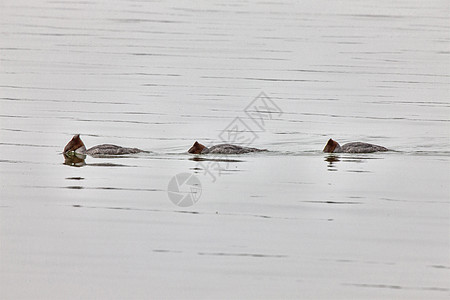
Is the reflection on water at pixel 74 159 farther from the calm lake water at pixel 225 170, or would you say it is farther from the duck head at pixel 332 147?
the duck head at pixel 332 147

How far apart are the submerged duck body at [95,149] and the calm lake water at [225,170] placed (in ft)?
0.70

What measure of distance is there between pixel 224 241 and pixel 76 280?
2.34 metres

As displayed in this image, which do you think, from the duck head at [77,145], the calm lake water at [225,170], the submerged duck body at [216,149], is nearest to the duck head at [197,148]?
the submerged duck body at [216,149]

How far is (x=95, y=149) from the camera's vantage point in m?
18.8

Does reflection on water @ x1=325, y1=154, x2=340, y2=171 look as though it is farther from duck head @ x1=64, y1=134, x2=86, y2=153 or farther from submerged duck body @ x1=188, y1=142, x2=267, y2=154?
duck head @ x1=64, y1=134, x2=86, y2=153

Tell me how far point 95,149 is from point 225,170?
262cm

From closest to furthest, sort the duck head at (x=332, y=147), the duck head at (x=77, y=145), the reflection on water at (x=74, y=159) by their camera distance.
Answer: the reflection on water at (x=74, y=159), the duck head at (x=77, y=145), the duck head at (x=332, y=147)

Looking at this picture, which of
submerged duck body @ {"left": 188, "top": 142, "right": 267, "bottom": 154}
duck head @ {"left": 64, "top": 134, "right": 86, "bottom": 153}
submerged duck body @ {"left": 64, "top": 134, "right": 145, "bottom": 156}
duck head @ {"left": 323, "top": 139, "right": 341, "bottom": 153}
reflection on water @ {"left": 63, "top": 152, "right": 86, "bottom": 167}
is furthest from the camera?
duck head @ {"left": 323, "top": 139, "right": 341, "bottom": 153}

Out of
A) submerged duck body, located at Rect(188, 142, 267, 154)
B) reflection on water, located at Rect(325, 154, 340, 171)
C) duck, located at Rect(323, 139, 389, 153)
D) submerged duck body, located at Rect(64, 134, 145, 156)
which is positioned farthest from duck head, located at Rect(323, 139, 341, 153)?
submerged duck body, located at Rect(64, 134, 145, 156)

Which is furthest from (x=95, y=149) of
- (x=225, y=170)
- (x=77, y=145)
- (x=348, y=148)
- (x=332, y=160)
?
(x=348, y=148)

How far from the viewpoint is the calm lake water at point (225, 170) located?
480 inches

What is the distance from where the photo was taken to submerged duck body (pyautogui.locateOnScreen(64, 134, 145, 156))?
18766mm

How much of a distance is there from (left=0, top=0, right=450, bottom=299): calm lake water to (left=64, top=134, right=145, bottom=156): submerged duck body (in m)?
0.21

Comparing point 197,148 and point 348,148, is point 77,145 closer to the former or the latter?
point 197,148
